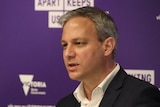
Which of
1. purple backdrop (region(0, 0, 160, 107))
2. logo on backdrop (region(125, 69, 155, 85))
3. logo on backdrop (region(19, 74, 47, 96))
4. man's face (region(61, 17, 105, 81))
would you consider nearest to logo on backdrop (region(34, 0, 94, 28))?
purple backdrop (region(0, 0, 160, 107))

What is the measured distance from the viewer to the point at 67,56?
1.64 m

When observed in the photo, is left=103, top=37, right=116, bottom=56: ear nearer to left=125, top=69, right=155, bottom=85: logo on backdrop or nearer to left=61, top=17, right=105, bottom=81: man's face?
left=61, top=17, right=105, bottom=81: man's face

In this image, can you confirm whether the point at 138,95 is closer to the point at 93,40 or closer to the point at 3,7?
the point at 93,40

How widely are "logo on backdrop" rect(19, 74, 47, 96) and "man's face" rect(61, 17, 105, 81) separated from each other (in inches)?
27.0

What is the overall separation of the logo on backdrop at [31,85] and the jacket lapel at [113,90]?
29.3 inches

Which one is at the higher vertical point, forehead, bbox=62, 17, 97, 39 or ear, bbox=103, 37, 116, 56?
forehead, bbox=62, 17, 97, 39

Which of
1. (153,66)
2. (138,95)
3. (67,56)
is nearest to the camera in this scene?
(138,95)

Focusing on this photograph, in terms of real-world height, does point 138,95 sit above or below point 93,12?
below

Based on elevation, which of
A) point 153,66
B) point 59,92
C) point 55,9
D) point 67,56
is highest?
point 55,9

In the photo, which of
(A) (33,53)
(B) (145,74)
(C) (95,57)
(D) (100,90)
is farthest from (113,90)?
(A) (33,53)

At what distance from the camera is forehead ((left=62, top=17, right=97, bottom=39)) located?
1.66 meters

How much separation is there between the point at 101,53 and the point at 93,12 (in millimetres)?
202

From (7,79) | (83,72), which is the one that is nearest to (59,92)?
(7,79)

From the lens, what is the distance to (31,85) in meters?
2.33
